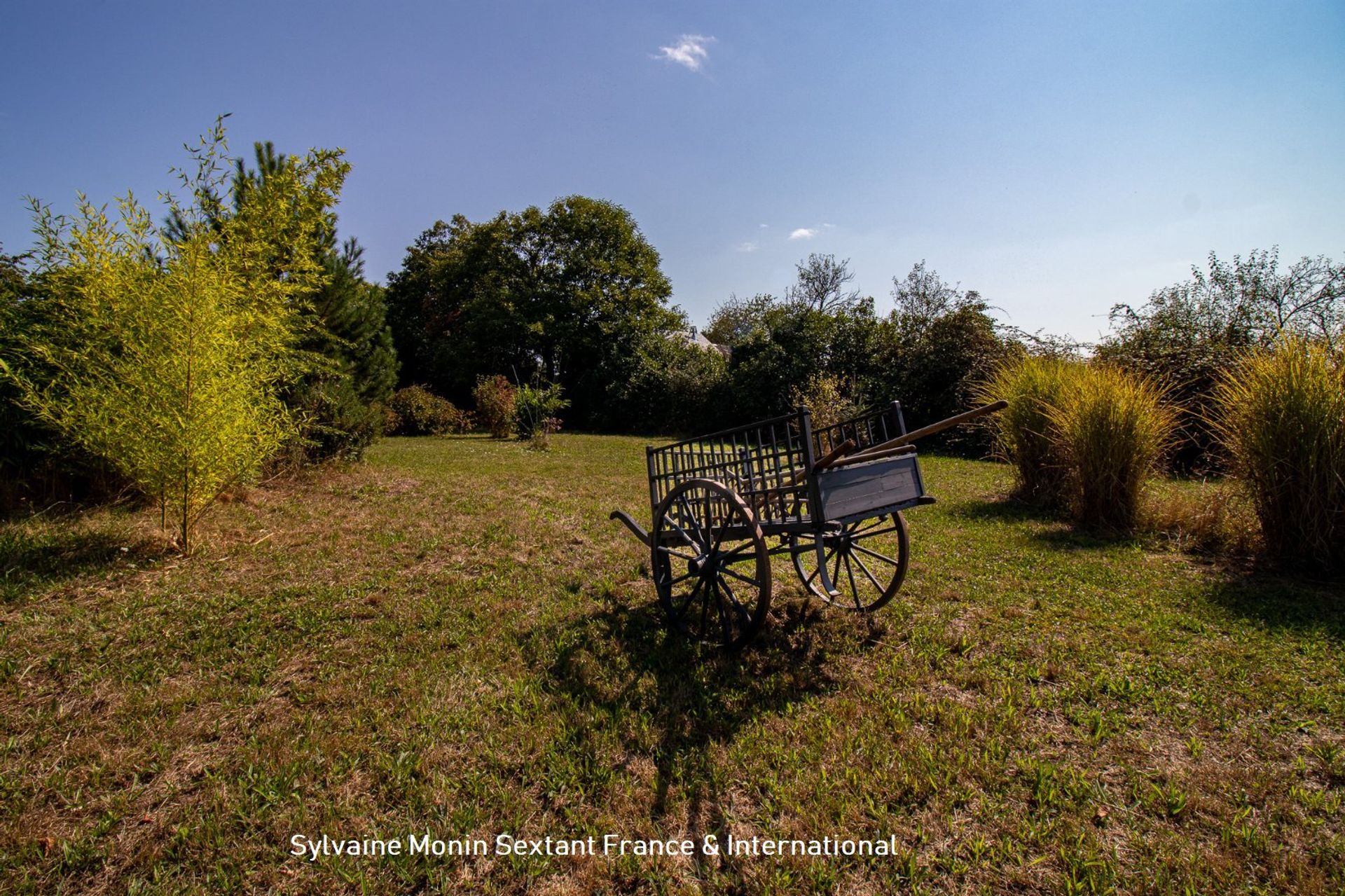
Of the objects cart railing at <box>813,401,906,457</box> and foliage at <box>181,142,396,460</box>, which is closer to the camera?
cart railing at <box>813,401,906,457</box>

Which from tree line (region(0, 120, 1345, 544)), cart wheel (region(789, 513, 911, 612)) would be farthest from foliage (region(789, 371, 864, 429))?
cart wheel (region(789, 513, 911, 612))

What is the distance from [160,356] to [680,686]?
196 inches

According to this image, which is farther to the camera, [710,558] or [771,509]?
[771,509]

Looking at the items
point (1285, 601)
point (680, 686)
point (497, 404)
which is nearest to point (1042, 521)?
point (1285, 601)

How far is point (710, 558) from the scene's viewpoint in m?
3.15

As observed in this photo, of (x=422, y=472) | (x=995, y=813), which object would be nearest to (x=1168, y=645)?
(x=995, y=813)

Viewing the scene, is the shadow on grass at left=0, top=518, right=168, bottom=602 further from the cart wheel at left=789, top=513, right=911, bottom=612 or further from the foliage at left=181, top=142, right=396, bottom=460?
the cart wheel at left=789, top=513, right=911, bottom=612

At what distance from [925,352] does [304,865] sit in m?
15.3

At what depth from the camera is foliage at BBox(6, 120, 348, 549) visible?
14.3 ft

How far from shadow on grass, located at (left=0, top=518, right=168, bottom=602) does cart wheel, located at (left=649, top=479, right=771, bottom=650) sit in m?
4.62

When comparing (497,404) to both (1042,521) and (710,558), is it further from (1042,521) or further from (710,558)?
(710,558)

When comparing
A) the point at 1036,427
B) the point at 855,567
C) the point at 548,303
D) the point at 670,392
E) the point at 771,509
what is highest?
the point at 548,303

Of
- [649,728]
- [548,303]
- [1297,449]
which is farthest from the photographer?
[548,303]

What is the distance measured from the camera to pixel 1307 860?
171cm
